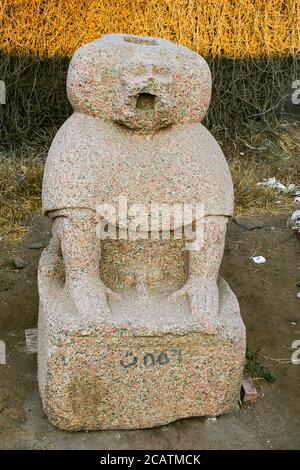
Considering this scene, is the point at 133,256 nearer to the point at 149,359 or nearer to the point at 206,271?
the point at 206,271

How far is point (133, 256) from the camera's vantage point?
276cm

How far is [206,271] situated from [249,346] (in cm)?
84

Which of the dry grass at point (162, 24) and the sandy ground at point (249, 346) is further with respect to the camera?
the dry grass at point (162, 24)

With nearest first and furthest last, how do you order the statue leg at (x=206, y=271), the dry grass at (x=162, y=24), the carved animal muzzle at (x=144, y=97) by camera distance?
the carved animal muzzle at (x=144, y=97) < the statue leg at (x=206, y=271) < the dry grass at (x=162, y=24)

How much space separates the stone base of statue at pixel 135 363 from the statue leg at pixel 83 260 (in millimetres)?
54

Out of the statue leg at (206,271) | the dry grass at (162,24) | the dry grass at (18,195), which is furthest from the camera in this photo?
the dry grass at (162,24)

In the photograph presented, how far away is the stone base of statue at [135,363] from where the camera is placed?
2.53m

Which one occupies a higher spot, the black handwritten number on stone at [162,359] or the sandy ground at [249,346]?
the black handwritten number on stone at [162,359]

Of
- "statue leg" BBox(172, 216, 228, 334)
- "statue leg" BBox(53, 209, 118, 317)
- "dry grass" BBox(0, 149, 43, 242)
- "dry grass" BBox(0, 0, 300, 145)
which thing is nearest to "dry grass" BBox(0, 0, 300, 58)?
"dry grass" BBox(0, 0, 300, 145)

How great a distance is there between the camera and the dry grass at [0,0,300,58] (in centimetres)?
530

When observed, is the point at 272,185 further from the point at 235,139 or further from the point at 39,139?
the point at 39,139

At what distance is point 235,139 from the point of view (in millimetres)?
5930

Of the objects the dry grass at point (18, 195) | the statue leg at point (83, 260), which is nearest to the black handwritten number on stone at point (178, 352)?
the statue leg at point (83, 260)

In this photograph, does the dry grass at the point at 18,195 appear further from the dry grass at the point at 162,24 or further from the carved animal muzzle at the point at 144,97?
the carved animal muzzle at the point at 144,97
